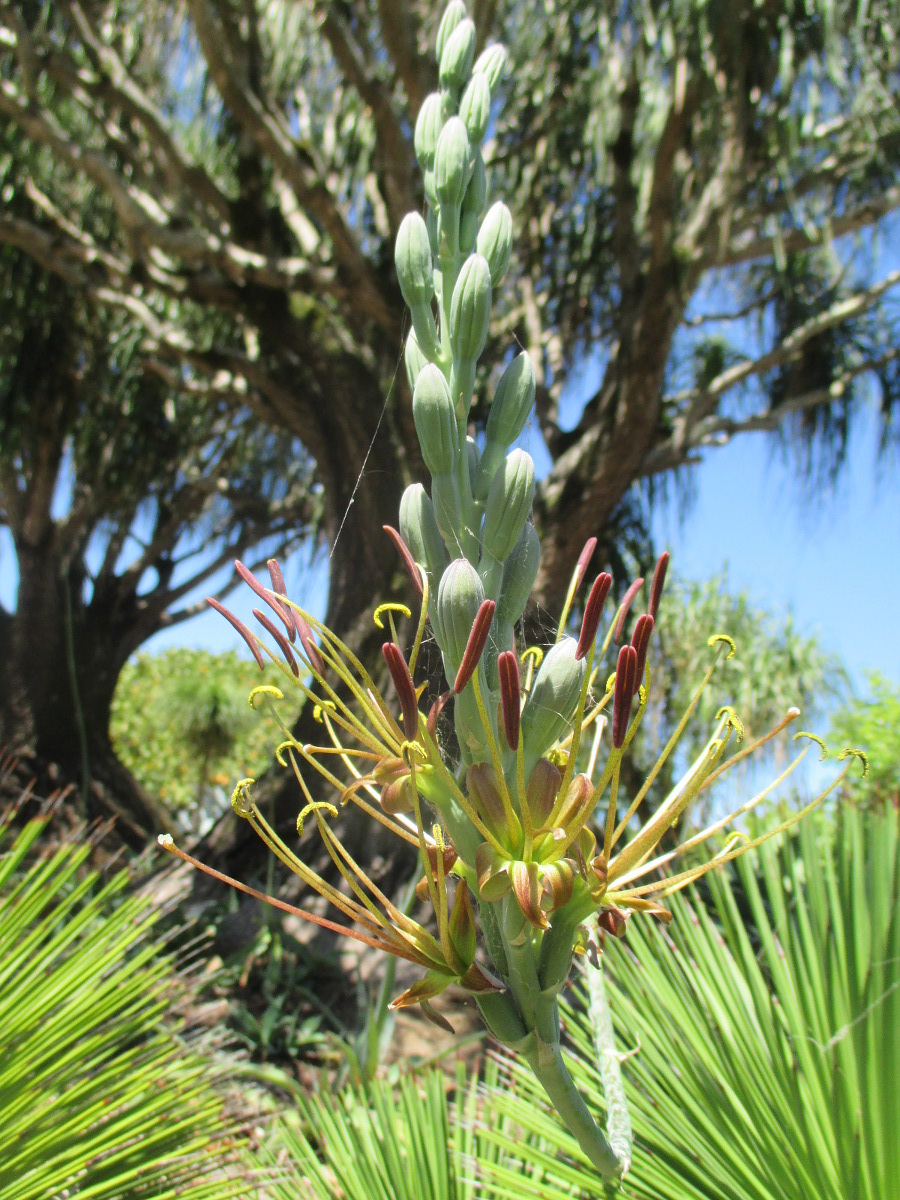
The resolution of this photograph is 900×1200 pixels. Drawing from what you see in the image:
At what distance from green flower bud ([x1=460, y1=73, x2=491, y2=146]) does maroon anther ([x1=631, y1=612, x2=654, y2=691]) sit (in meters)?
0.65

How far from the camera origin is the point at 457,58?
107cm

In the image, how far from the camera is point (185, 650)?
1322 cm

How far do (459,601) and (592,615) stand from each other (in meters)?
0.12

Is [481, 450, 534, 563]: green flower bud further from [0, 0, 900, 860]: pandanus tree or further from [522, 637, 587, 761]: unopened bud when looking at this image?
[0, 0, 900, 860]: pandanus tree

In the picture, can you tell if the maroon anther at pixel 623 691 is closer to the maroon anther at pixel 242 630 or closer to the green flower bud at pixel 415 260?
the maroon anther at pixel 242 630

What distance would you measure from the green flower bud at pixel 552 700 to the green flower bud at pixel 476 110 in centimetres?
63

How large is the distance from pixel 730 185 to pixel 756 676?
25.5 ft

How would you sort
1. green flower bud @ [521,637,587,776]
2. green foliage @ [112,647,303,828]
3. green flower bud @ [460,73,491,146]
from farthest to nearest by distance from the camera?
green foliage @ [112,647,303,828]
green flower bud @ [460,73,491,146]
green flower bud @ [521,637,587,776]

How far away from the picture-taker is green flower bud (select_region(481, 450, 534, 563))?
0.85 meters

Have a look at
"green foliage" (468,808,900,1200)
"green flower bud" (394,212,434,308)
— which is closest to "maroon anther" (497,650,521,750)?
"green foliage" (468,808,900,1200)

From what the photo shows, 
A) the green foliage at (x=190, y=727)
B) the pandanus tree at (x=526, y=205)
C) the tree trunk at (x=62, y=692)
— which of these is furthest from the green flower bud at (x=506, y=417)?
the green foliage at (x=190, y=727)

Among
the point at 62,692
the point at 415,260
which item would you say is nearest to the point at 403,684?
the point at 415,260

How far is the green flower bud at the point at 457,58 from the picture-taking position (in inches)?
42.1

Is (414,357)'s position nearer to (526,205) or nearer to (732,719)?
(732,719)
